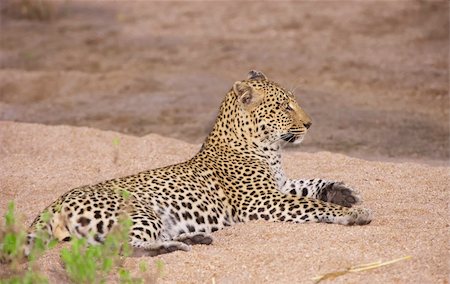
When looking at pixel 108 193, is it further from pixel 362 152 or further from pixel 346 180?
pixel 362 152

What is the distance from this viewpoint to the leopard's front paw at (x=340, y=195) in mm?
9031

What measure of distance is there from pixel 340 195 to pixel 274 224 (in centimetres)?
93

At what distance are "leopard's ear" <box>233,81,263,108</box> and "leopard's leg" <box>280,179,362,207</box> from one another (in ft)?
2.78

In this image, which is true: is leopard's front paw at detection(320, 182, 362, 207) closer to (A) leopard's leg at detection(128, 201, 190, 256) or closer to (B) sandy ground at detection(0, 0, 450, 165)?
(A) leopard's leg at detection(128, 201, 190, 256)

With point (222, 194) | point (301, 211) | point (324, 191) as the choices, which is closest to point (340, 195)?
point (324, 191)

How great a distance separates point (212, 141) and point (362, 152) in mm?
3505

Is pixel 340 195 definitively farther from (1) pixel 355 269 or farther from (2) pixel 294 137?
(1) pixel 355 269

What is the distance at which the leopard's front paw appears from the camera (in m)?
9.03

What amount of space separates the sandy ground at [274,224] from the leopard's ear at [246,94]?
1161 mm

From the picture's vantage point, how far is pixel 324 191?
9289 mm

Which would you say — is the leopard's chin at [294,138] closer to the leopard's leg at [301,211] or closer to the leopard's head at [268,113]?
the leopard's head at [268,113]

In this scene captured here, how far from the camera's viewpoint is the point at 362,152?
12484 millimetres

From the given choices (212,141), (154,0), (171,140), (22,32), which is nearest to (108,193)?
(212,141)

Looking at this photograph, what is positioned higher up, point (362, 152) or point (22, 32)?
point (22, 32)
